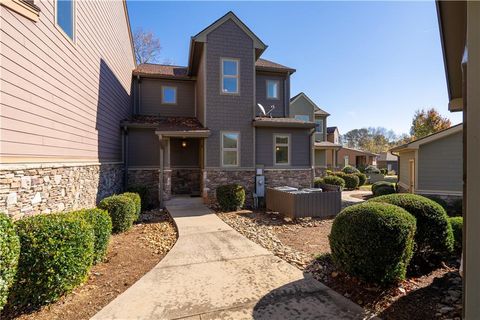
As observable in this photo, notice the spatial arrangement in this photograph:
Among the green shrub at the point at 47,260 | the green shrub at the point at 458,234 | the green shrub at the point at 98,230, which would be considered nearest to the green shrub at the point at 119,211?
the green shrub at the point at 98,230

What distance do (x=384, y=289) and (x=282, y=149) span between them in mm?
8669

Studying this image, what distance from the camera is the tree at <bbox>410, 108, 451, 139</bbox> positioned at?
104 ft

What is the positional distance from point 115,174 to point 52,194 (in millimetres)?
5154

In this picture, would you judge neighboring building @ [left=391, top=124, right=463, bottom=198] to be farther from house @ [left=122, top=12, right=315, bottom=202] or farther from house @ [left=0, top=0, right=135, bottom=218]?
house @ [left=0, top=0, right=135, bottom=218]

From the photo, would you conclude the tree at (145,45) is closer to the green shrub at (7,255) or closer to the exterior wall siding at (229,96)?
the exterior wall siding at (229,96)

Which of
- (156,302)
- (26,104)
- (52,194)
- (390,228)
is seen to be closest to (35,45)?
(26,104)

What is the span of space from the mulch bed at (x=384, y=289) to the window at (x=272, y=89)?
872 cm

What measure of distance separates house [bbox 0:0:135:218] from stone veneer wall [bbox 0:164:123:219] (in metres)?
0.02

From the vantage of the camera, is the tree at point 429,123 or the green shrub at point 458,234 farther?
the tree at point 429,123

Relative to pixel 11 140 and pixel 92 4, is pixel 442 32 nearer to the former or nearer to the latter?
pixel 11 140

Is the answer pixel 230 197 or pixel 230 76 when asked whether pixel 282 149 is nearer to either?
pixel 230 197

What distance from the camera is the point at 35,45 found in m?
4.79

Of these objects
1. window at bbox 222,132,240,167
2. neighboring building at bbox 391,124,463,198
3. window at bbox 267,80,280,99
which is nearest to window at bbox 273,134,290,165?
window at bbox 222,132,240,167

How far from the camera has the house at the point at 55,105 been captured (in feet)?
13.7
